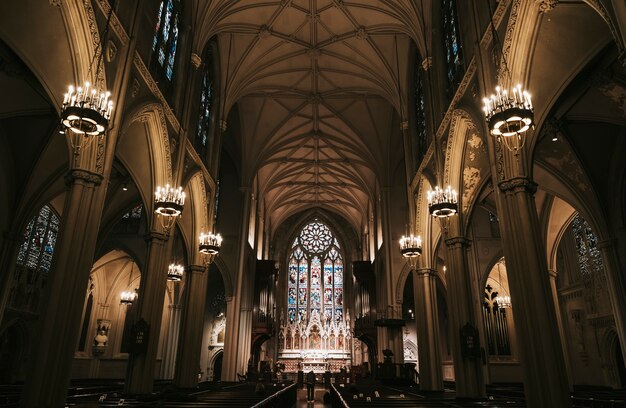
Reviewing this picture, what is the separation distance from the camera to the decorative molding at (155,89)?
38.4 feet

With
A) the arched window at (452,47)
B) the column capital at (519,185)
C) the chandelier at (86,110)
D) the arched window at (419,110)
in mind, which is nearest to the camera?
the chandelier at (86,110)

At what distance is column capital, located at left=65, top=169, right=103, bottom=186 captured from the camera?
29.5ft

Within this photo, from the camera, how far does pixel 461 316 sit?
12.7 metres

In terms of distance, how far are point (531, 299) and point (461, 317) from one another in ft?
15.4

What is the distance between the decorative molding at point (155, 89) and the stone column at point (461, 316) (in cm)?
923

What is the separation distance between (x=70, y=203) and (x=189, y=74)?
859 centimetres

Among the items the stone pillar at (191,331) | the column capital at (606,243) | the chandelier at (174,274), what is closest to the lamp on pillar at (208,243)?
the stone pillar at (191,331)

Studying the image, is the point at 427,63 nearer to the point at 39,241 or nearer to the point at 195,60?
the point at 195,60

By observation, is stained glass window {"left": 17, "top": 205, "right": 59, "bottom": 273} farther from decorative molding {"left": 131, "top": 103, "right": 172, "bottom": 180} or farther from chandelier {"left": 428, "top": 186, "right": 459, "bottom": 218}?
chandelier {"left": 428, "top": 186, "right": 459, "bottom": 218}

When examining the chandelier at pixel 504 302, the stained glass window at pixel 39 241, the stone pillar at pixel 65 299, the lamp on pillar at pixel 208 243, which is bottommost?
the stone pillar at pixel 65 299

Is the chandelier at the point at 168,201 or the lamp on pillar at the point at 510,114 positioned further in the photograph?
the chandelier at the point at 168,201

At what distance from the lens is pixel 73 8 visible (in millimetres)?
8984

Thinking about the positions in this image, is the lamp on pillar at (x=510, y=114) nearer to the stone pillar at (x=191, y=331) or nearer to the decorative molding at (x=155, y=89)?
the decorative molding at (x=155, y=89)

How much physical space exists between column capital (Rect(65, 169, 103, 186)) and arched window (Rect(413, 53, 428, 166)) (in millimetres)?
12338
